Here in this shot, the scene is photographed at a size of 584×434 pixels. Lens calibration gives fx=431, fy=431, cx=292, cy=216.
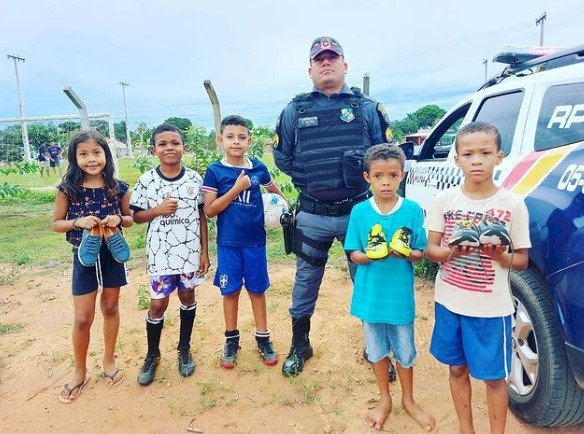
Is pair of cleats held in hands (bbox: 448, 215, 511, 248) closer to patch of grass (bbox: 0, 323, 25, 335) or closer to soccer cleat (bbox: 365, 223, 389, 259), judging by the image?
soccer cleat (bbox: 365, 223, 389, 259)

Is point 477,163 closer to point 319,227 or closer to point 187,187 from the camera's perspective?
point 319,227

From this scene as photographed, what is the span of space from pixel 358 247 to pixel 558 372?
1076mm

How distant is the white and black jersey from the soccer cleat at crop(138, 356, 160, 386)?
0.65m

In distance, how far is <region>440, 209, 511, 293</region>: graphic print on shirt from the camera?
6.20 ft

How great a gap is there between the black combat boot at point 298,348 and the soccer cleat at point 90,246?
4.49ft

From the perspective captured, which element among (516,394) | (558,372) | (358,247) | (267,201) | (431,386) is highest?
(267,201)

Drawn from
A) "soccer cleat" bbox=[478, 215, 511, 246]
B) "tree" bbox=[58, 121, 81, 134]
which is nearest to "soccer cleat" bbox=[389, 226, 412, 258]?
"soccer cleat" bbox=[478, 215, 511, 246]

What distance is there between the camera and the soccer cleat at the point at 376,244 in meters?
2.05

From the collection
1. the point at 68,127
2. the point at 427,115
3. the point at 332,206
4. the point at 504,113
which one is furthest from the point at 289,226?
the point at 427,115

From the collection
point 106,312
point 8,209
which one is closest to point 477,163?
point 106,312

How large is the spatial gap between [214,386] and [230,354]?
0.28 metres

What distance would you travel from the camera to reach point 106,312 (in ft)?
9.27

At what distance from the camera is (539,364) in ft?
6.79

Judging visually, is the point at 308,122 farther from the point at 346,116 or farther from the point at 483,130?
the point at 483,130
